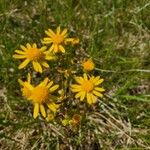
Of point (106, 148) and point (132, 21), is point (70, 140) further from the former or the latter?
point (132, 21)

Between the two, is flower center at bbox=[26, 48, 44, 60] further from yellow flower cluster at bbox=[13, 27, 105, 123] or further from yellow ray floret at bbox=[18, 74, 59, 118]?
yellow ray floret at bbox=[18, 74, 59, 118]

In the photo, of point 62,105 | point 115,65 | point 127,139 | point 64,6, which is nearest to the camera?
point 62,105

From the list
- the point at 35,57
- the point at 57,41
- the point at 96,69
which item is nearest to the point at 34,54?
the point at 35,57

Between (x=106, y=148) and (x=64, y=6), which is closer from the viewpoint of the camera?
(x=106, y=148)

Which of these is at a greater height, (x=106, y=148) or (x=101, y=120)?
(x=101, y=120)

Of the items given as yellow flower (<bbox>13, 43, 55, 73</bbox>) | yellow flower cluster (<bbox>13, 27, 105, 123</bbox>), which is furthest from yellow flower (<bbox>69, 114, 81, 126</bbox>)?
yellow flower (<bbox>13, 43, 55, 73</bbox>)

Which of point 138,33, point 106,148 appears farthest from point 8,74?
point 138,33

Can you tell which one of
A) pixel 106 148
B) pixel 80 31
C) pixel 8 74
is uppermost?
pixel 80 31

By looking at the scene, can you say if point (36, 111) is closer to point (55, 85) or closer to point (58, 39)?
point (55, 85)
